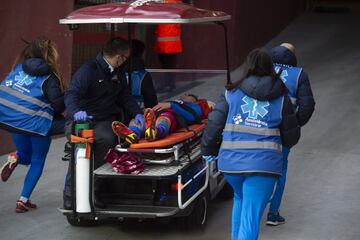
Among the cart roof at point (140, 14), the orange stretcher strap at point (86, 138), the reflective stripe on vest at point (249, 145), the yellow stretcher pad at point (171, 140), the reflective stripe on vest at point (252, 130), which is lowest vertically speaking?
the yellow stretcher pad at point (171, 140)

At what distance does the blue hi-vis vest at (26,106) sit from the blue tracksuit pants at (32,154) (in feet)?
0.56

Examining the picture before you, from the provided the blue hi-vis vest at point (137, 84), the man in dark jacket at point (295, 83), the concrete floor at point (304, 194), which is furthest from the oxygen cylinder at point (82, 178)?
the man in dark jacket at point (295, 83)

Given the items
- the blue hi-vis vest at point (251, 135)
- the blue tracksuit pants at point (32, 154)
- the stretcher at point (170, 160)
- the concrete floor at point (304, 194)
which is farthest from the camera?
the blue tracksuit pants at point (32, 154)

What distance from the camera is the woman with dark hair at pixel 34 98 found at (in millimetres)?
7152

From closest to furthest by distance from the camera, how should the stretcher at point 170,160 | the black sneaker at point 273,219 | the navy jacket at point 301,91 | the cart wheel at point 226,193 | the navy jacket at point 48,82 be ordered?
the stretcher at point 170,160 → the navy jacket at point 301,91 → the black sneaker at point 273,219 → the navy jacket at point 48,82 → the cart wheel at point 226,193

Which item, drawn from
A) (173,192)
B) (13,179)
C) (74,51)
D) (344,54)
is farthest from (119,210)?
(344,54)

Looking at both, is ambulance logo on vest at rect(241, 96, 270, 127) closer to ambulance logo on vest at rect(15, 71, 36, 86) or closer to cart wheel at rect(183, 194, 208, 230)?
cart wheel at rect(183, 194, 208, 230)

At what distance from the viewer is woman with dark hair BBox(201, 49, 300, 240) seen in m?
5.66

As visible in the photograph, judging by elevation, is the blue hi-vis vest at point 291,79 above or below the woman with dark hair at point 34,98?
above

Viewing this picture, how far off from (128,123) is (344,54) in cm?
867

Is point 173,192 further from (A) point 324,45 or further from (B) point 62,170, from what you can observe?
(A) point 324,45

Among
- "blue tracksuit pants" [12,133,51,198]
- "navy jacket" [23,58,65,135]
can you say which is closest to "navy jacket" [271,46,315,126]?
"navy jacket" [23,58,65,135]

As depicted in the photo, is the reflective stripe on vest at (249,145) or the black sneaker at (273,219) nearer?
the reflective stripe on vest at (249,145)

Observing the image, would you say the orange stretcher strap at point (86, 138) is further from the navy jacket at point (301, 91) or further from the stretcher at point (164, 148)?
the navy jacket at point (301, 91)
